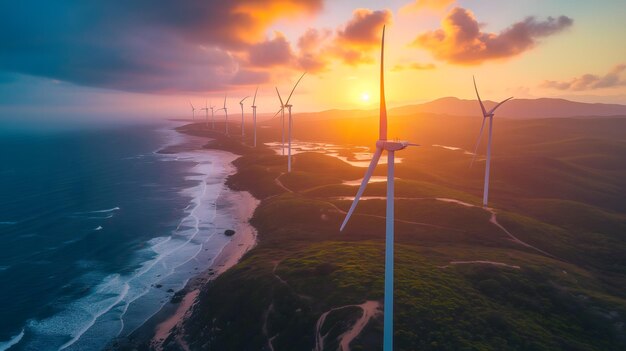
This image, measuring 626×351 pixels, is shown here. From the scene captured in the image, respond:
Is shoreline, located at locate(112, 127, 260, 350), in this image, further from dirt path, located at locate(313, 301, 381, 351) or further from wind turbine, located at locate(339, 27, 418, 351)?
wind turbine, located at locate(339, 27, 418, 351)

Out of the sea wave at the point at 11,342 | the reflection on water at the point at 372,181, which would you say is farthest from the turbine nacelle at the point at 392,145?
the reflection on water at the point at 372,181

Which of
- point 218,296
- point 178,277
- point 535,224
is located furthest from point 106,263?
point 535,224

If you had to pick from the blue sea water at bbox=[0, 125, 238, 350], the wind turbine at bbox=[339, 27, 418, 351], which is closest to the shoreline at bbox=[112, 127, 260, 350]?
the blue sea water at bbox=[0, 125, 238, 350]

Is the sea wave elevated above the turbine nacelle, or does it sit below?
below

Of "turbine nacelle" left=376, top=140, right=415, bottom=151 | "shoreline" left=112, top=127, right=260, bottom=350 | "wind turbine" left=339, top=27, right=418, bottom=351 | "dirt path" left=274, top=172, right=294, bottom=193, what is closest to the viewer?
"turbine nacelle" left=376, top=140, right=415, bottom=151

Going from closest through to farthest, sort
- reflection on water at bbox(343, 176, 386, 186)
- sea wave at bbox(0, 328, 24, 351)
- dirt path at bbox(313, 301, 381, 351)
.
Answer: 1. dirt path at bbox(313, 301, 381, 351)
2. sea wave at bbox(0, 328, 24, 351)
3. reflection on water at bbox(343, 176, 386, 186)

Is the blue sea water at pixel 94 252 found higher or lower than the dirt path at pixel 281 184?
lower

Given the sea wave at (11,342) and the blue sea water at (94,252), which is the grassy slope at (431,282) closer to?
the blue sea water at (94,252)
